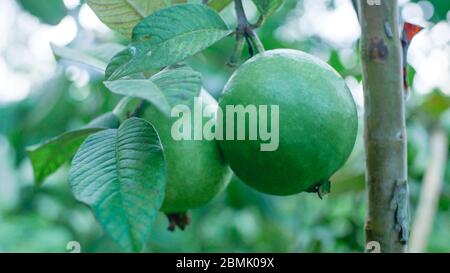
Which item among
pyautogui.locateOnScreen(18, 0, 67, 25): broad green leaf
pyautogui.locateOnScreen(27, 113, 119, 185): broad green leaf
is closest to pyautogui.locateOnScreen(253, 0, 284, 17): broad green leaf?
pyautogui.locateOnScreen(27, 113, 119, 185): broad green leaf

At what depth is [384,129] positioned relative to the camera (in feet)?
2.21

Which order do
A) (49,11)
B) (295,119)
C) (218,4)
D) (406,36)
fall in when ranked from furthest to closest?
1. (49,11)
2. (218,4)
3. (406,36)
4. (295,119)

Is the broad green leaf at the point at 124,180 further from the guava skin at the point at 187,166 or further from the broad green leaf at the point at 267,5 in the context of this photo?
the broad green leaf at the point at 267,5

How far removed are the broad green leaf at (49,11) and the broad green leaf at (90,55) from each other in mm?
672

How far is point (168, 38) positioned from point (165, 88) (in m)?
0.11

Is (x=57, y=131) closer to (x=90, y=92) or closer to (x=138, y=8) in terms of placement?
(x=90, y=92)

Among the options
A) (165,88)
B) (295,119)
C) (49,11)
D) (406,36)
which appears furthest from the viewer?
(49,11)

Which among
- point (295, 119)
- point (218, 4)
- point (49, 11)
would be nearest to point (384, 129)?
point (295, 119)

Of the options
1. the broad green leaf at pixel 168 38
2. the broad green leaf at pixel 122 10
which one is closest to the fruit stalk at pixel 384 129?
the broad green leaf at pixel 168 38

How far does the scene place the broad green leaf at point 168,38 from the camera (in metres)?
0.60

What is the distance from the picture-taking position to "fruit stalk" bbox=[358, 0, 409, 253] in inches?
26.2

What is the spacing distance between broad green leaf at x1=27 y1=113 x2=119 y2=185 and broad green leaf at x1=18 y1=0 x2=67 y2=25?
0.67 meters

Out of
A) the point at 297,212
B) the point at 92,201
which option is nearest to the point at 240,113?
the point at 92,201

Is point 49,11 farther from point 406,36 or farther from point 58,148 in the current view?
point 406,36
